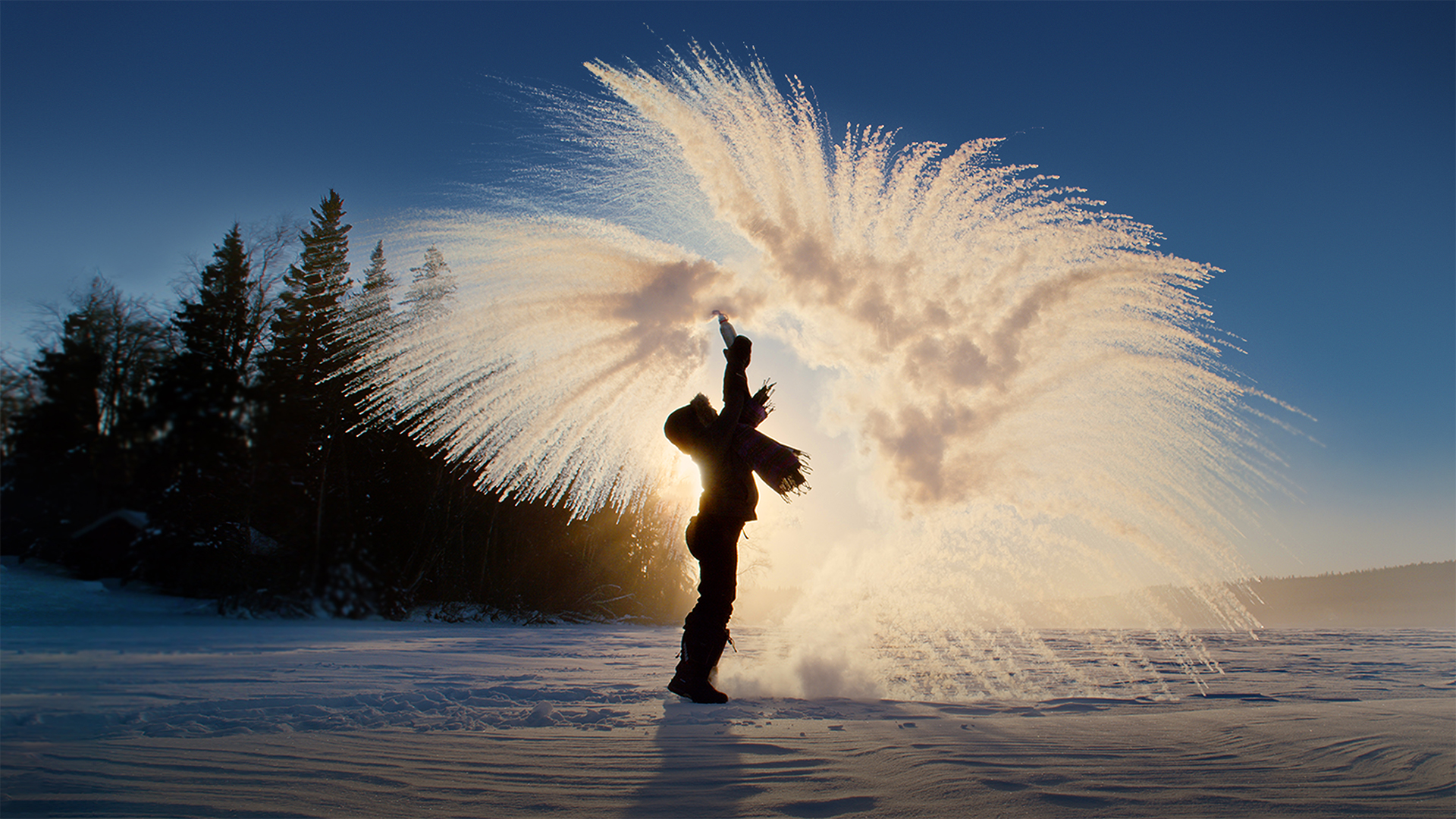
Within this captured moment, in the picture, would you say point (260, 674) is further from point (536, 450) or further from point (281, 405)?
point (536, 450)

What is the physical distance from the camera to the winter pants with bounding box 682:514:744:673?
5.30m

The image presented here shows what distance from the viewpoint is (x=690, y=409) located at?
5691mm

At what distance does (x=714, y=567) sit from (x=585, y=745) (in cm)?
243

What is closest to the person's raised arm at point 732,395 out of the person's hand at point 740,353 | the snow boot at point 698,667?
the person's hand at point 740,353

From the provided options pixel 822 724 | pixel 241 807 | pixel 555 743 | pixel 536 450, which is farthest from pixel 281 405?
pixel 536 450

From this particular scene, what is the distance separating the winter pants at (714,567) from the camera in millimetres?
5297

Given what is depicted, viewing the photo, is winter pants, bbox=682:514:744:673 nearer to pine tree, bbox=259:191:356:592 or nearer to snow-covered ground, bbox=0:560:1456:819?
snow-covered ground, bbox=0:560:1456:819

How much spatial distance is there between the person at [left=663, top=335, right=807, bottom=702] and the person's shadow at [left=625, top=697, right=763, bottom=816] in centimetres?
154

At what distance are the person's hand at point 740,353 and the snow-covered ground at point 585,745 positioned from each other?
8.91ft

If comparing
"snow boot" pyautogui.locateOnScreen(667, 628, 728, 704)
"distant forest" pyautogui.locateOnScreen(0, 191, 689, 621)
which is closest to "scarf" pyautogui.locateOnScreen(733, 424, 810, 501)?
"snow boot" pyautogui.locateOnScreen(667, 628, 728, 704)

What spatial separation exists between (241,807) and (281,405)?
1.47 metres

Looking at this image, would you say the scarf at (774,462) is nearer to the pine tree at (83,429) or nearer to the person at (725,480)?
the person at (725,480)

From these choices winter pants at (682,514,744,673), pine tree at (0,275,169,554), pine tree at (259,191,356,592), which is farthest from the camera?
winter pants at (682,514,744,673)

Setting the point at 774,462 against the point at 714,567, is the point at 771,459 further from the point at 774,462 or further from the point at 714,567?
the point at 714,567
